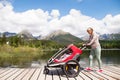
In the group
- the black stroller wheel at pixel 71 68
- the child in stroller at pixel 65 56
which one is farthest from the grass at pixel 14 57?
the black stroller wheel at pixel 71 68

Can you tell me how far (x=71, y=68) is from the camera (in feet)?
31.1

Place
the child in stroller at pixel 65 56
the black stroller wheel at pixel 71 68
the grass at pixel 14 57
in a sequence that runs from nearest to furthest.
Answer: the black stroller wheel at pixel 71 68, the child in stroller at pixel 65 56, the grass at pixel 14 57

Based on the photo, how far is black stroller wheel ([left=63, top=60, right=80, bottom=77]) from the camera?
927cm

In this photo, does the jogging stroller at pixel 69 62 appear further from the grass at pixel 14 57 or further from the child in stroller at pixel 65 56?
the grass at pixel 14 57

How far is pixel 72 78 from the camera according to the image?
902 cm

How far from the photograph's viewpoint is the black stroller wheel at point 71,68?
30.4 ft

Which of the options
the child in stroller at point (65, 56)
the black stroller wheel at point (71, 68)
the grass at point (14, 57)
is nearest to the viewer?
the black stroller wheel at point (71, 68)

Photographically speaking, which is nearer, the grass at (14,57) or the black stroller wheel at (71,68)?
the black stroller wheel at (71,68)

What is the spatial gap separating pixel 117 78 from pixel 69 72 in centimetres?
178

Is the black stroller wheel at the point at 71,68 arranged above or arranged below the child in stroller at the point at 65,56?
below

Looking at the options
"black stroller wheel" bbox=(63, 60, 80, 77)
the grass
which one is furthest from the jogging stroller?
the grass

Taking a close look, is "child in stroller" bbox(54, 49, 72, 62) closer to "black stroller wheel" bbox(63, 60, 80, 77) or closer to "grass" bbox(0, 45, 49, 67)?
"black stroller wheel" bbox(63, 60, 80, 77)

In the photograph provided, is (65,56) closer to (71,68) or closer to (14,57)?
(71,68)

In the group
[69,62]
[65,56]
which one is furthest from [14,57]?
[69,62]
